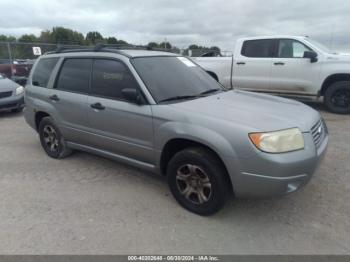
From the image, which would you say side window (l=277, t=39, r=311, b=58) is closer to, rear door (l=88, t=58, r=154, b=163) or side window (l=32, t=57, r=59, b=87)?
rear door (l=88, t=58, r=154, b=163)

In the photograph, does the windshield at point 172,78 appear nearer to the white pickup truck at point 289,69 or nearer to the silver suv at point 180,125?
the silver suv at point 180,125

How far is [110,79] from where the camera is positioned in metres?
3.98

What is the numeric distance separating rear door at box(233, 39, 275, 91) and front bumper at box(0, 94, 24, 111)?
6142mm

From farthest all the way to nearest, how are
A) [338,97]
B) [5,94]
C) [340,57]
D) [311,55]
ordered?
1. [5,94]
2. [338,97]
3. [311,55]
4. [340,57]

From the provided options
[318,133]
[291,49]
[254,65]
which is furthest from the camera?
[254,65]

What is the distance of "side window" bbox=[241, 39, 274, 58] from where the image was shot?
336 inches

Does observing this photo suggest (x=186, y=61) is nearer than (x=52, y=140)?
Yes

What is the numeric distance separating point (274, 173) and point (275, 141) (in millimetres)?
289

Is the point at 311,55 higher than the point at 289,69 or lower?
higher

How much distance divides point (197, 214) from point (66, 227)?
134 cm

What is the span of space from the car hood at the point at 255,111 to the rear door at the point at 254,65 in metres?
4.85

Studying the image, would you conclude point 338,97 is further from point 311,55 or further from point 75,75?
point 75,75

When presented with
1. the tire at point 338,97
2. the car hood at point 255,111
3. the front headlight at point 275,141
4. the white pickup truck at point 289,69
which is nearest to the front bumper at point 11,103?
the white pickup truck at point 289,69

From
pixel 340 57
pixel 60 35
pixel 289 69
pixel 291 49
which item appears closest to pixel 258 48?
pixel 291 49
